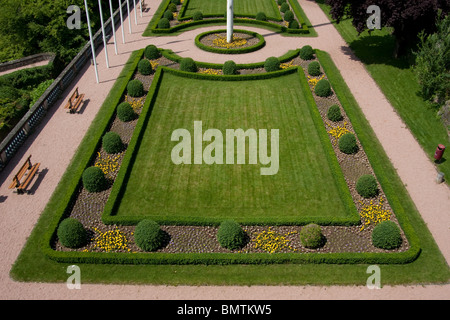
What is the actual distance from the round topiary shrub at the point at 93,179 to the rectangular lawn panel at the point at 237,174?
130 centimetres

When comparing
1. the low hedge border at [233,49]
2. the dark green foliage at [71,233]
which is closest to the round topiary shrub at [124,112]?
the dark green foliage at [71,233]

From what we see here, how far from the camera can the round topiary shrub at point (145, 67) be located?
110 feet

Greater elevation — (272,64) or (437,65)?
(437,65)

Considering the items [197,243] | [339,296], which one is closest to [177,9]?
[197,243]

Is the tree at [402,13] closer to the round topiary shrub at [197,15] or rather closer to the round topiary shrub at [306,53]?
the round topiary shrub at [306,53]

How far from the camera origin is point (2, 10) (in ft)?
129

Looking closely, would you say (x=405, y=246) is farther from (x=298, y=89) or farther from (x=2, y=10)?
(x=2, y=10)

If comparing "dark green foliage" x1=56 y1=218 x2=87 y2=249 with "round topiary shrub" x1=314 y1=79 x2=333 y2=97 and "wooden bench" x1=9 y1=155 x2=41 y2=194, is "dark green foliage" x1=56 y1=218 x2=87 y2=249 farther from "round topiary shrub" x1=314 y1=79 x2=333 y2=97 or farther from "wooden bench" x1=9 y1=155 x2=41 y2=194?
"round topiary shrub" x1=314 y1=79 x2=333 y2=97

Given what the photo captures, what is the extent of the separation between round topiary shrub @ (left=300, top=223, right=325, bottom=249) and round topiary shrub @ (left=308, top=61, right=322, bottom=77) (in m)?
18.0

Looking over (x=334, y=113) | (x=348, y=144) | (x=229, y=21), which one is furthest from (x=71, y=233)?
(x=229, y=21)

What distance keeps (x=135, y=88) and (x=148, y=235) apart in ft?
50.4

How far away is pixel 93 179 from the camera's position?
2172 centimetres

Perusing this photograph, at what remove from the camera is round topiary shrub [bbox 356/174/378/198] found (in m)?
21.4

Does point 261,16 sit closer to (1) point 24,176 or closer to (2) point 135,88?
(2) point 135,88
